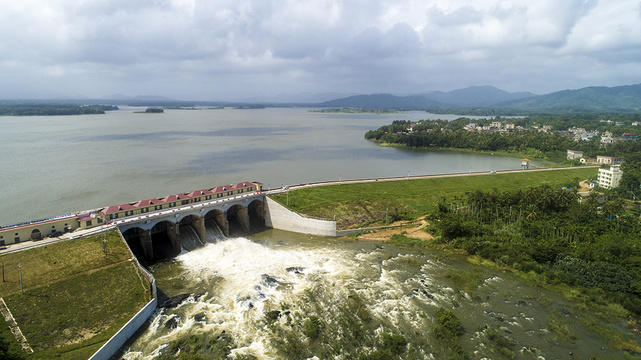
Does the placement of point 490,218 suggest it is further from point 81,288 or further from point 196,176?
point 196,176

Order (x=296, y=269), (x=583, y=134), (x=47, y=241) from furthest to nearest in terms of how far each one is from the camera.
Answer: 1. (x=583, y=134)
2. (x=296, y=269)
3. (x=47, y=241)

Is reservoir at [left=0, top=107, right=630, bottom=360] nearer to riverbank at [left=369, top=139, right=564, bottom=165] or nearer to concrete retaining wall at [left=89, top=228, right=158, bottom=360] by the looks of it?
concrete retaining wall at [left=89, top=228, right=158, bottom=360]

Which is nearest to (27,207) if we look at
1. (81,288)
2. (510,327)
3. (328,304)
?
(81,288)

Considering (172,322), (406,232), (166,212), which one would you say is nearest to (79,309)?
(172,322)

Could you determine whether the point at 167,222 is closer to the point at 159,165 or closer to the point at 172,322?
the point at 172,322

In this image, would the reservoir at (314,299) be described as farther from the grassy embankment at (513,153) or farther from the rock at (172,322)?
the grassy embankment at (513,153)

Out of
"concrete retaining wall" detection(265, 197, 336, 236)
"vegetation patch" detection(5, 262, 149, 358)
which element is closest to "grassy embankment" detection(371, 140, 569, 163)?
"concrete retaining wall" detection(265, 197, 336, 236)
